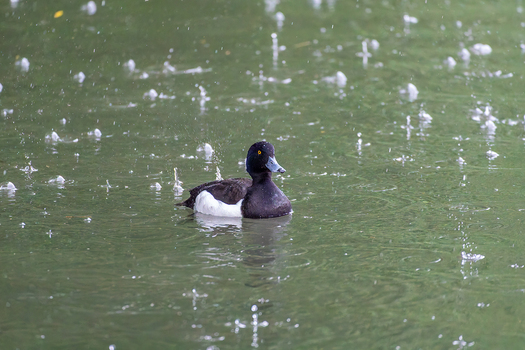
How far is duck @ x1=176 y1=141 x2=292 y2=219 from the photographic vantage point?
29.7 feet

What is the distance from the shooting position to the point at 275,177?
10844mm

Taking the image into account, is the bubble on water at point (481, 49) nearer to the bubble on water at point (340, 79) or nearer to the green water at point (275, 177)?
the green water at point (275, 177)

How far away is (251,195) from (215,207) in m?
0.46

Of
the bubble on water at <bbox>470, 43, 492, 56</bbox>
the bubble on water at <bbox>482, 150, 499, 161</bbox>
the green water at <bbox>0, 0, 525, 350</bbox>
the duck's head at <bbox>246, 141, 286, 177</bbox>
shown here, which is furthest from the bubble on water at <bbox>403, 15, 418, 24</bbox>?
the duck's head at <bbox>246, 141, 286, 177</bbox>

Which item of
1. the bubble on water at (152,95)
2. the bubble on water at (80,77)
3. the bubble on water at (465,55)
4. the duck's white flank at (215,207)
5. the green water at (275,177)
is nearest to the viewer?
the green water at (275,177)

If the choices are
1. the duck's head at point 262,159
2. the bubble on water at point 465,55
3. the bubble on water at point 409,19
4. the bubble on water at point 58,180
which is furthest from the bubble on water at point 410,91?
the bubble on water at point 58,180

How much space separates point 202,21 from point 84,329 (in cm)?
1465

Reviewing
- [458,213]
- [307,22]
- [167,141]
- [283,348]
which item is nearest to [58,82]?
[167,141]

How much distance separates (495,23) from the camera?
808 inches

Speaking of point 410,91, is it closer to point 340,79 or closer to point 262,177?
point 340,79

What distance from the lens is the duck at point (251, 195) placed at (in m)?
9.04

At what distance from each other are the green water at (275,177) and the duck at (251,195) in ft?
0.58

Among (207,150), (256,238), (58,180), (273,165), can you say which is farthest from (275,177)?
(58,180)

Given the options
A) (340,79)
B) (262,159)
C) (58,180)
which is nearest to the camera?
(262,159)
